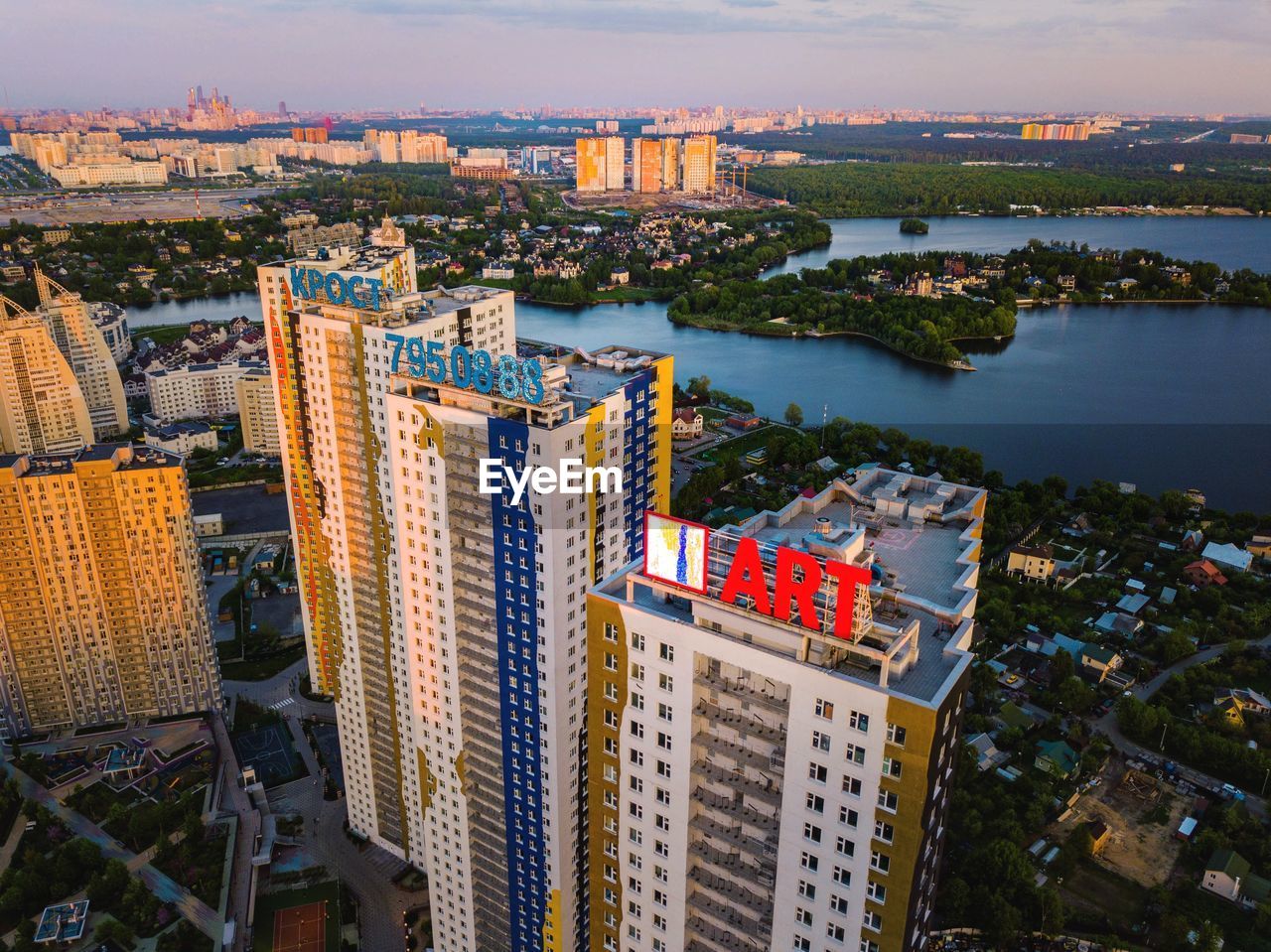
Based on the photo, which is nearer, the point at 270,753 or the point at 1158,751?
the point at 1158,751

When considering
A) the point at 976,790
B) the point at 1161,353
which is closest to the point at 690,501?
the point at 976,790

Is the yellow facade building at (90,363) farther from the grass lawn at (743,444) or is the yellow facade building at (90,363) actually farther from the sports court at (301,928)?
the sports court at (301,928)

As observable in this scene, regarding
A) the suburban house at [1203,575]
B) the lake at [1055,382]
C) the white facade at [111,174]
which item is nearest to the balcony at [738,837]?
the suburban house at [1203,575]

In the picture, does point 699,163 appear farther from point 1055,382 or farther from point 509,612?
point 509,612

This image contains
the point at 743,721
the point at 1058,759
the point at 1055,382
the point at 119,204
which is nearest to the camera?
the point at 743,721

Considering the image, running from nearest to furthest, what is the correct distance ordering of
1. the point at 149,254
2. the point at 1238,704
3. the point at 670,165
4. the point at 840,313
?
1. the point at 1238,704
2. the point at 840,313
3. the point at 149,254
4. the point at 670,165

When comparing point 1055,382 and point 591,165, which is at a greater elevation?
point 591,165

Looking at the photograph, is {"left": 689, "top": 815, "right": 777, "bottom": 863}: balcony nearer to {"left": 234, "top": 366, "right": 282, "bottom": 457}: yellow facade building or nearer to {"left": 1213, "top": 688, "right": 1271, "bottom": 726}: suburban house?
{"left": 1213, "top": 688, "right": 1271, "bottom": 726}: suburban house

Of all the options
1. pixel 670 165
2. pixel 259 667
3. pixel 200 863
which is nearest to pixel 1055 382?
pixel 259 667
